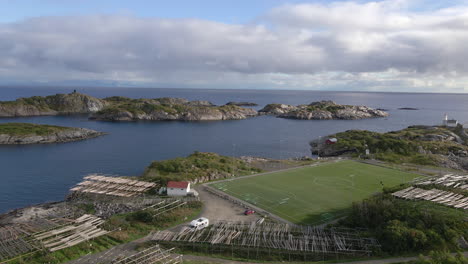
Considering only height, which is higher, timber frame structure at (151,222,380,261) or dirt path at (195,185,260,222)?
timber frame structure at (151,222,380,261)

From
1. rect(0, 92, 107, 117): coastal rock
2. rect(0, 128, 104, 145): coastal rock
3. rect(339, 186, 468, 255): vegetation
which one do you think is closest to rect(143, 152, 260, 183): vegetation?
rect(339, 186, 468, 255): vegetation

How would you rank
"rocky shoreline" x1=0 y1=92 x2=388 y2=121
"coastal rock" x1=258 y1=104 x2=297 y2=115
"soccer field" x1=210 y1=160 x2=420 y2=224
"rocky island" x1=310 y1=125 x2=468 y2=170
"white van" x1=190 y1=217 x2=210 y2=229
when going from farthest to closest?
"coastal rock" x1=258 y1=104 x2=297 y2=115 → "rocky shoreline" x1=0 y1=92 x2=388 y2=121 → "rocky island" x1=310 y1=125 x2=468 y2=170 → "soccer field" x1=210 y1=160 x2=420 y2=224 → "white van" x1=190 y1=217 x2=210 y2=229

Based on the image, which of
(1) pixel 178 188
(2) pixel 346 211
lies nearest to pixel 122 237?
(1) pixel 178 188

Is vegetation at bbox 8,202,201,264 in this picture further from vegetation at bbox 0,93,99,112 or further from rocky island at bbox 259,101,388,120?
vegetation at bbox 0,93,99,112

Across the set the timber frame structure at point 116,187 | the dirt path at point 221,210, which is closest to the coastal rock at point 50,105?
the timber frame structure at point 116,187

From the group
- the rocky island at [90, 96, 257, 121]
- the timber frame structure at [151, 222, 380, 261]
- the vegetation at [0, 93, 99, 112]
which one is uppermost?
the vegetation at [0, 93, 99, 112]

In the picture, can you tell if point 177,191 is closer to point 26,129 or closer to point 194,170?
point 194,170

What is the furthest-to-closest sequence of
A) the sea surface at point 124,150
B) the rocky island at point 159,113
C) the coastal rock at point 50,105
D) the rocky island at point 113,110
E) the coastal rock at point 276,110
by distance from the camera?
the coastal rock at point 276,110, the coastal rock at point 50,105, the rocky island at point 113,110, the rocky island at point 159,113, the sea surface at point 124,150

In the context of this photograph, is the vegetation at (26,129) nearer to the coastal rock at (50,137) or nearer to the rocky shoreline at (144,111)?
the coastal rock at (50,137)
